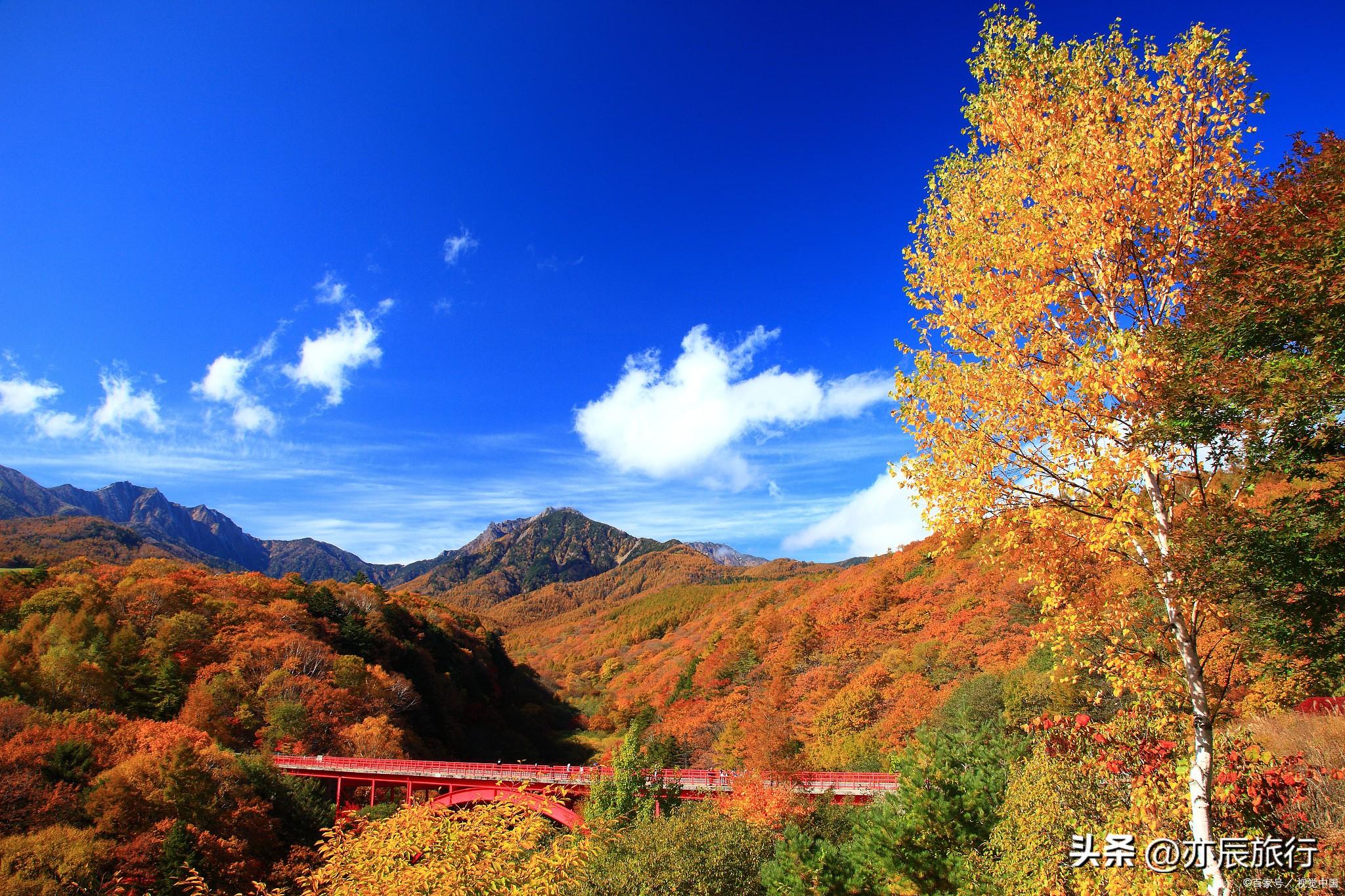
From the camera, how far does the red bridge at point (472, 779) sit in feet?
93.0

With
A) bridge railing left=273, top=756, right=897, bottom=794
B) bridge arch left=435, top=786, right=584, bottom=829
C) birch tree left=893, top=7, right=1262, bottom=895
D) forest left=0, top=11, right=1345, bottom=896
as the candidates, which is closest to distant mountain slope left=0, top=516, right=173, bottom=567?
bridge railing left=273, top=756, right=897, bottom=794

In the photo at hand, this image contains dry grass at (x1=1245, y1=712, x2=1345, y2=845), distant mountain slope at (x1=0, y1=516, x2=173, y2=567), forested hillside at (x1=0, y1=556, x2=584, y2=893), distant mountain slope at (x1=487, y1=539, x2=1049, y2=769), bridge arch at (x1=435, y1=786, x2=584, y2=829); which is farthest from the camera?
distant mountain slope at (x1=0, y1=516, x2=173, y2=567)

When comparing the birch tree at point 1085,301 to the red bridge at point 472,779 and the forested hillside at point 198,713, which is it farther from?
the forested hillside at point 198,713

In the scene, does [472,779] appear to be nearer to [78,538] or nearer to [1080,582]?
[1080,582]

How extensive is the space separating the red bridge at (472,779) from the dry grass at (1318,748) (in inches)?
696

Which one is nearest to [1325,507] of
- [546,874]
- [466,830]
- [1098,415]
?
[1098,415]

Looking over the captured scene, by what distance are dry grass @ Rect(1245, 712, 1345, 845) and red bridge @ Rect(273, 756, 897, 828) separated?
17.7m

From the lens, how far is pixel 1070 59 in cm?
747

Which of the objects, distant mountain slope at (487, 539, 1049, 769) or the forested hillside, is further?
distant mountain slope at (487, 539, 1049, 769)

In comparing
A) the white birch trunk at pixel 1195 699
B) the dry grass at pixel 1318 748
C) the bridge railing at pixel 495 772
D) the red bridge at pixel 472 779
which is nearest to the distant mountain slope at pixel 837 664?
the white birch trunk at pixel 1195 699

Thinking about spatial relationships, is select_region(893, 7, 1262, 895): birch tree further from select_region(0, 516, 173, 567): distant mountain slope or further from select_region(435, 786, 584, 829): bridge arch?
select_region(0, 516, 173, 567): distant mountain slope

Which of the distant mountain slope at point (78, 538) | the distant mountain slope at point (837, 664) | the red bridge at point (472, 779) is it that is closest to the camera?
the red bridge at point (472, 779)

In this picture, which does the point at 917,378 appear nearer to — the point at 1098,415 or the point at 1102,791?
the point at 1098,415

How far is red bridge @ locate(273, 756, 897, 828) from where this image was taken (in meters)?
28.4
